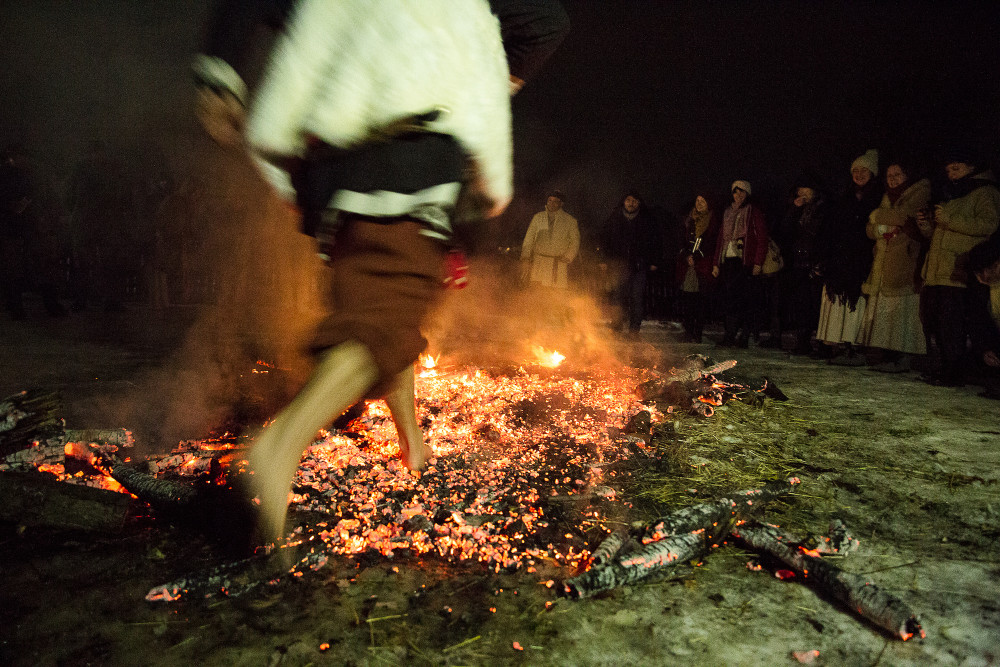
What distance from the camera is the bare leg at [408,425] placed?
2.32 metres

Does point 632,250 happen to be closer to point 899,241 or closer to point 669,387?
point 899,241

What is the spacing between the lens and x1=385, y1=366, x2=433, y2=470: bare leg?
A: 91.4 inches

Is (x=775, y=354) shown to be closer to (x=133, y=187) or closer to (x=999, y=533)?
(x=999, y=533)

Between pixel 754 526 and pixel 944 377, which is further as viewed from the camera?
pixel 944 377

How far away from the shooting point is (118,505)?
6.18 feet

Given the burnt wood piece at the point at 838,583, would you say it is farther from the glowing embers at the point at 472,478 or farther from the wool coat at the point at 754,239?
the wool coat at the point at 754,239

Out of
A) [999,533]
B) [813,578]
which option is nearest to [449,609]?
[813,578]

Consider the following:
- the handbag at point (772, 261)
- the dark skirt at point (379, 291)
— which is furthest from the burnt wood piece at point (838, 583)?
the handbag at point (772, 261)

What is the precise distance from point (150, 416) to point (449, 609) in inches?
105

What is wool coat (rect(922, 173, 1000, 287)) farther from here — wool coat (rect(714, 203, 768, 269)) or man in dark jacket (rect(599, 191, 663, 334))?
man in dark jacket (rect(599, 191, 663, 334))

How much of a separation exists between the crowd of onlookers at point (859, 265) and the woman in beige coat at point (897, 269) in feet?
0.04

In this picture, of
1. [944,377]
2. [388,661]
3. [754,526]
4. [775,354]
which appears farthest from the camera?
[775,354]

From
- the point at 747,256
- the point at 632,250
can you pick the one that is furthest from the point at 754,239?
the point at 632,250

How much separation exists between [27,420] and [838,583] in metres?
3.39
